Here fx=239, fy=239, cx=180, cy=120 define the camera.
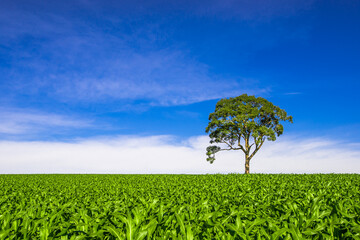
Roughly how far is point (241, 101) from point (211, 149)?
997cm

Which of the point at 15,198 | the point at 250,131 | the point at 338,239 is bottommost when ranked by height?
the point at 15,198

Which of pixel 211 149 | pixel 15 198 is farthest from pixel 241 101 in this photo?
pixel 15 198

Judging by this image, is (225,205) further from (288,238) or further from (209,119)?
(209,119)

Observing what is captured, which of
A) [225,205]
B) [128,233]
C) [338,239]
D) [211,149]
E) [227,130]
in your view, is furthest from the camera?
[211,149]

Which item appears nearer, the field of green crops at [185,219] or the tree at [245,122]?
the field of green crops at [185,219]

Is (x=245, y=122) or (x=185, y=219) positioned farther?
(x=245, y=122)

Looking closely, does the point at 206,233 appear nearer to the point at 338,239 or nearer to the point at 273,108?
the point at 338,239

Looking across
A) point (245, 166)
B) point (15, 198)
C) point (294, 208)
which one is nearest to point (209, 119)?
point (245, 166)

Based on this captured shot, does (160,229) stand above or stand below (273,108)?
below

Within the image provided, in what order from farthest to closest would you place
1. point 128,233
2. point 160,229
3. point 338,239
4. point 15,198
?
1. point 15,198
2. point 160,229
3. point 338,239
4. point 128,233

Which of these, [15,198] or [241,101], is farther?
[241,101]

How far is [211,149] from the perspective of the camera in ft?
140

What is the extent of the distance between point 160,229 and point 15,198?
33.1 ft

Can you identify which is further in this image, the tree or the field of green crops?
the tree
